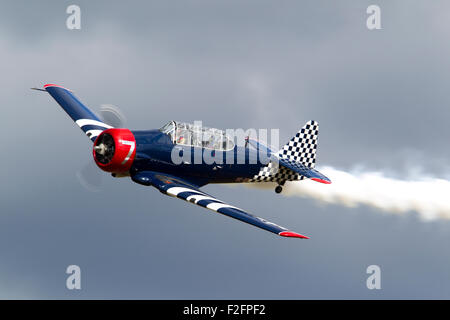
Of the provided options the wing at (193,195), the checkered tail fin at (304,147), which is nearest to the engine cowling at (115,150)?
the wing at (193,195)

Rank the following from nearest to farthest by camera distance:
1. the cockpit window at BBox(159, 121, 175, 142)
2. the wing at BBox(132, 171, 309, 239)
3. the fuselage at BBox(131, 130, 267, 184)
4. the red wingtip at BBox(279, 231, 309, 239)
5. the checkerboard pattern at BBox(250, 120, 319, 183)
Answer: the red wingtip at BBox(279, 231, 309, 239), the wing at BBox(132, 171, 309, 239), the fuselage at BBox(131, 130, 267, 184), the cockpit window at BBox(159, 121, 175, 142), the checkerboard pattern at BBox(250, 120, 319, 183)

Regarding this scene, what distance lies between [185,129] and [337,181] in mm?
6927

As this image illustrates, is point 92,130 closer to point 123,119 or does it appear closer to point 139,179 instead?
point 123,119

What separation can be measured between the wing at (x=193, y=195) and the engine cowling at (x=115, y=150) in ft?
2.63

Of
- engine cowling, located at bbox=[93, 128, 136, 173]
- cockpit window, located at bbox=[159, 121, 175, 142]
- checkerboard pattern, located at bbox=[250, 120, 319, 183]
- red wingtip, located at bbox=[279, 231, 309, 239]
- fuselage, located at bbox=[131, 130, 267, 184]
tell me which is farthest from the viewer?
checkerboard pattern, located at bbox=[250, 120, 319, 183]

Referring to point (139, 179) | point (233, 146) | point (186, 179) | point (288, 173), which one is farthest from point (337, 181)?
point (139, 179)

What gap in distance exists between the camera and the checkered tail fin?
1075 inches

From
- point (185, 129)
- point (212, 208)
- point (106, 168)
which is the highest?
point (185, 129)

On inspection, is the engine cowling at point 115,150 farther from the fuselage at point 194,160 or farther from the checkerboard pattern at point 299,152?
the checkerboard pattern at point 299,152

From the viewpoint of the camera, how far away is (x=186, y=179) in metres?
24.4

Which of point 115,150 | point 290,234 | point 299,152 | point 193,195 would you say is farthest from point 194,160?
point 290,234

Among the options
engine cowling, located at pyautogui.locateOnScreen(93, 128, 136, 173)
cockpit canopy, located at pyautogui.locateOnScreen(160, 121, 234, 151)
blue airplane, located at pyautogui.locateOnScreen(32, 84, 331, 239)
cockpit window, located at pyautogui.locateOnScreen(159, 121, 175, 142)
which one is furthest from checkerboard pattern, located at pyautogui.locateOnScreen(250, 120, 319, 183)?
engine cowling, located at pyautogui.locateOnScreen(93, 128, 136, 173)

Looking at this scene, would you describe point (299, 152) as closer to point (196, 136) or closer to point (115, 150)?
point (196, 136)

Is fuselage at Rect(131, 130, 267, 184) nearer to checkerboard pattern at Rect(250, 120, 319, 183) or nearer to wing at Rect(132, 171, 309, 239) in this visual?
wing at Rect(132, 171, 309, 239)
